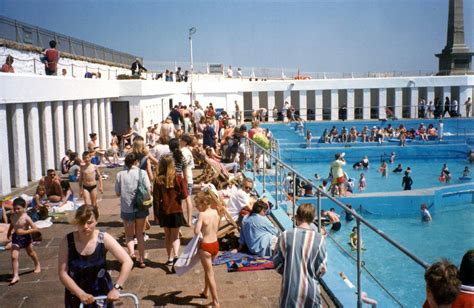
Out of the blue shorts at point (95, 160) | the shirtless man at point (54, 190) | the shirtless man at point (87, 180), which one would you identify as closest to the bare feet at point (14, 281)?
the shirtless man at point (87, 180)

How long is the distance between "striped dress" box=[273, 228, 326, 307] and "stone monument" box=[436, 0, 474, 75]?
50557 mm

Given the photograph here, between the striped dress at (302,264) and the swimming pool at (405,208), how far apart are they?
2083 millimetres

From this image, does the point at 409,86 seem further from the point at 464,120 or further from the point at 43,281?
the point at 43,281

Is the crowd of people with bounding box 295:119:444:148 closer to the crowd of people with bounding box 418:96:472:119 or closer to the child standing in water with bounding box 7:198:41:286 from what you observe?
the crowd of people with bounding box 418:96:472:119

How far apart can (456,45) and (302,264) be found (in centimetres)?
5291

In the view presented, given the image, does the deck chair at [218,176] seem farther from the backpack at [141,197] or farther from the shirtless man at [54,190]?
the backpack at [141,197]

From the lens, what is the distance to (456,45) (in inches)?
1981

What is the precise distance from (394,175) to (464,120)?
17634 mm

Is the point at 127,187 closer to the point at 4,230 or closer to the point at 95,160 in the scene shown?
the point at 4,230

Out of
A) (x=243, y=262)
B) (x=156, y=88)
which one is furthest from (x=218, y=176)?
(x=156, y=88)

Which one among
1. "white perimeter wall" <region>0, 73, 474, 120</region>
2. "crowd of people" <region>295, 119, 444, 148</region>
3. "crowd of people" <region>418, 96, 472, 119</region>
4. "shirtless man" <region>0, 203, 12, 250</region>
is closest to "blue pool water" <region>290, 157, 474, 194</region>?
"crowd of people" <region>295, 119, 444, 148</region>

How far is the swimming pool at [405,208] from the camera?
470 inches

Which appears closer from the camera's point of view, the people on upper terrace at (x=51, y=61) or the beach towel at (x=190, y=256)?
the beach towel at (x=190, y=256)

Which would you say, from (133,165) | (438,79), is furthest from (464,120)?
(133,165)
